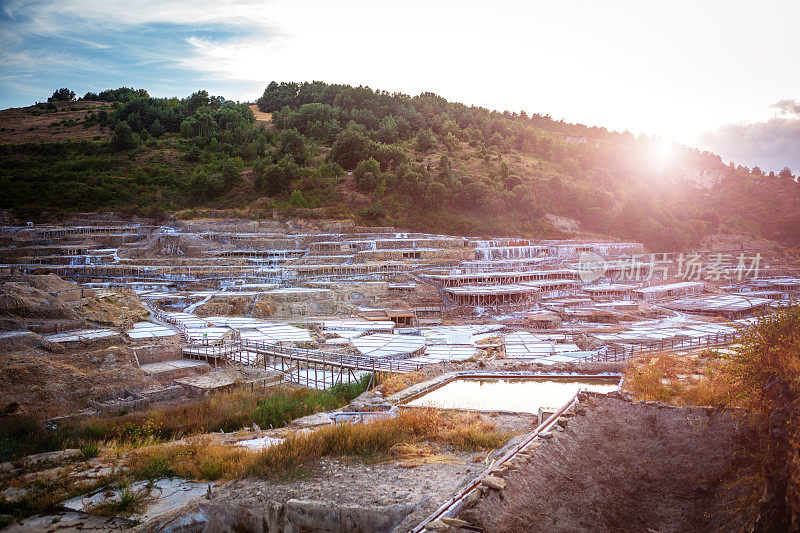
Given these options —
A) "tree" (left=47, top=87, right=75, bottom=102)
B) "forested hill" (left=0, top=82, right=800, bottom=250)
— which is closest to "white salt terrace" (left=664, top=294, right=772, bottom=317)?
"forested hill" (left=0, top=82, right=800, bottom=250)

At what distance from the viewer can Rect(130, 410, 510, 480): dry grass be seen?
6891mm

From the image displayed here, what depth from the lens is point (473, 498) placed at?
16.9 ft

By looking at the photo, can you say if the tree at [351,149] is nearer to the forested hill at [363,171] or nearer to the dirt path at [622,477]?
the forested hill at [363,171]

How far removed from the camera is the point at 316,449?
7234 mm

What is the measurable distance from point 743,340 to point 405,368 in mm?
8777

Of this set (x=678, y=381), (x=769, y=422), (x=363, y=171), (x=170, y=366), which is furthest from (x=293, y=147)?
(x=769, y=422)

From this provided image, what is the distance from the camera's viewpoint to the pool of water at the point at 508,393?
10.4m

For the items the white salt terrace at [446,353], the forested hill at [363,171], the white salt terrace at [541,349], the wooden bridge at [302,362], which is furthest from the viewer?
the forested hill at [363,171]

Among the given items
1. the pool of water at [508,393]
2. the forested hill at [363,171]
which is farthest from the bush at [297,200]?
the pool of water at [508,393]

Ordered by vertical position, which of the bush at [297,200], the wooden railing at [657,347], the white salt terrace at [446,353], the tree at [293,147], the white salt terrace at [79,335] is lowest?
the white salt terrace at [446,353]

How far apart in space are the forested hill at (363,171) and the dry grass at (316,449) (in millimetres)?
30766

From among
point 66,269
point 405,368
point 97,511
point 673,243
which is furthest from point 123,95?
point 97,511

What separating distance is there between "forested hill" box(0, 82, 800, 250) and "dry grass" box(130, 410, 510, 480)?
101 feet

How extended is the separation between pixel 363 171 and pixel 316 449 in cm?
3774
